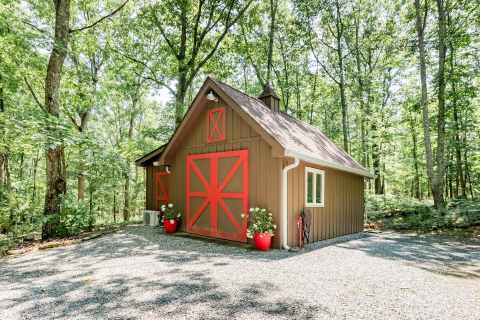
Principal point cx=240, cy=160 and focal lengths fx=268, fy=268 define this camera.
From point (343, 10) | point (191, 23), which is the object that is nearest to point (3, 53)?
point (191, 23)

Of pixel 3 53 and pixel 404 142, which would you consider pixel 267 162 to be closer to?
pixel 3 53

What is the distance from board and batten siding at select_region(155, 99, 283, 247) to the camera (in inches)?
267

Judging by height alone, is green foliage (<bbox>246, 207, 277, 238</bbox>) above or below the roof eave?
below

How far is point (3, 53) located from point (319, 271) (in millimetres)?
12684

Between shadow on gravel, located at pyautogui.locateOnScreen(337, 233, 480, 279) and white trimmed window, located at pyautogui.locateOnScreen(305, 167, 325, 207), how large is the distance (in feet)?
4.64

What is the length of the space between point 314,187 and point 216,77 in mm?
10295

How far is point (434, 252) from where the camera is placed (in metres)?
6.74

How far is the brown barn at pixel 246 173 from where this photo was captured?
6777 mm

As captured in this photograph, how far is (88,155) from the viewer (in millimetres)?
8016

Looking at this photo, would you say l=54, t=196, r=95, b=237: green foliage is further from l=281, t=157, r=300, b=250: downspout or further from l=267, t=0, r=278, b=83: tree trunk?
l=267, t=0, r=278, b=83: tree trunk

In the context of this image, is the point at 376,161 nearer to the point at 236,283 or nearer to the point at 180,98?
the point at 180,98

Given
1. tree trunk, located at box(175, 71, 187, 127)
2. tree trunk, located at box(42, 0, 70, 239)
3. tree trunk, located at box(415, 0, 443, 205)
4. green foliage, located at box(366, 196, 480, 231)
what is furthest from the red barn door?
tree trunk, located at box(415, 0, 443, 205)

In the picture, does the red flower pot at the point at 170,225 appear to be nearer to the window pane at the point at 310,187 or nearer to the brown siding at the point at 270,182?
the brown siding at the point at 270,182

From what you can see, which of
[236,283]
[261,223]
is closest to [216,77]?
[261,223]
